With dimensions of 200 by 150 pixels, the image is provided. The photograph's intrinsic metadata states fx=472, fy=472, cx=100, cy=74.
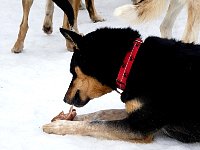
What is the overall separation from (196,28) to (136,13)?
0.76m

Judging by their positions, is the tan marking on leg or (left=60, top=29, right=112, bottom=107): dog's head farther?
(left=60, top=29, right=112, bottom=107): dog's head

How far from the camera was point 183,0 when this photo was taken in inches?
210

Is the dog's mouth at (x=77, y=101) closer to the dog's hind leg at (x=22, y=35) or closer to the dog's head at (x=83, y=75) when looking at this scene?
the dog's head at (x=83, y=75)

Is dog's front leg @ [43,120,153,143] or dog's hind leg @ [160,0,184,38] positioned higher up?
dog's front leg @ [43,120,153,143]

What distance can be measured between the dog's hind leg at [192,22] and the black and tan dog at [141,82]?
5.49 feet

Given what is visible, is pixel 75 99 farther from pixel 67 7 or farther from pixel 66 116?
pixel 67 7

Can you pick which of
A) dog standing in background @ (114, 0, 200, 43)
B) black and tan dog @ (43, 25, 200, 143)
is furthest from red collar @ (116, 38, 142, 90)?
dog standing in background @ (114, 0, 200, 43)

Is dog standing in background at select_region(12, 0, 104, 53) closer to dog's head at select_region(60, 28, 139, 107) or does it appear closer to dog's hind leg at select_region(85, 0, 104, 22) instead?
dog's hind leg at select_region(85, 0, 104, 22)

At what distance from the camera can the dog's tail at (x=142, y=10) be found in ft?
16.8

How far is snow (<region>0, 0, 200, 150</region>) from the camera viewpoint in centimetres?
353

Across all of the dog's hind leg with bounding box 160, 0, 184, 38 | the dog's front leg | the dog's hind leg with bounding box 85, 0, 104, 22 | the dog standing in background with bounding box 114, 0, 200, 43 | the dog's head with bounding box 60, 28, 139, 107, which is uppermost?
the dog's head with bounding box 60, 28, 139, 107

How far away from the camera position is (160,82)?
3.50 metres

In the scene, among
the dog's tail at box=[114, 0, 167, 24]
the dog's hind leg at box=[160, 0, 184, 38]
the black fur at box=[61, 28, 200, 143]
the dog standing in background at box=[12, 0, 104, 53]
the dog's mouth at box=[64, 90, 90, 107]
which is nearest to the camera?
the black fur at box=[61, 28, 200, 143]

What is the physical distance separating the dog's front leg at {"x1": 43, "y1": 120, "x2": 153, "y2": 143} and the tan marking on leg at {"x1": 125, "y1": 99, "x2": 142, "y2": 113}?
10 cm
